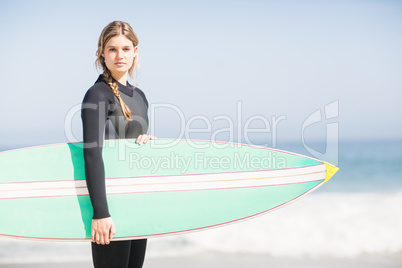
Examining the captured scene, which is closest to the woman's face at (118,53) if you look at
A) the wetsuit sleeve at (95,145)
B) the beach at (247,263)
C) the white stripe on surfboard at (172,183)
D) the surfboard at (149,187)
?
the wetsuit sleeve at (95,145)

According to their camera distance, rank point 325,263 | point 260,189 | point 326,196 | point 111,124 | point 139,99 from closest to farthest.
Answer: point 111,124 < point 139,99 < point 260,189 < point 325,263 < point 326,196

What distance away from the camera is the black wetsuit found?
4.64 feet

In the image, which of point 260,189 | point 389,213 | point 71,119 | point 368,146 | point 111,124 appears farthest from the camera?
point 368,146

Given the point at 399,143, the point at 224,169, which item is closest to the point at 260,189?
the point at 224,169

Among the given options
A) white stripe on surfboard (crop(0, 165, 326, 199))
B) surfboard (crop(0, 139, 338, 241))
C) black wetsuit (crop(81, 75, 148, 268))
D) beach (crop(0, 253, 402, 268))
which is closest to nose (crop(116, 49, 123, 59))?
black wetsuit (crop(81, 75, 148, 268))

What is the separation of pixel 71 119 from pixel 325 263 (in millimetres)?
2693

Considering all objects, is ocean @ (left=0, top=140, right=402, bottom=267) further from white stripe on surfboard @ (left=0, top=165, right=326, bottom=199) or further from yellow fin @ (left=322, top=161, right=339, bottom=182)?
yellow fin @ (left=322, top=161, right=339, bottom=182)

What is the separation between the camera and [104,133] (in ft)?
5.07

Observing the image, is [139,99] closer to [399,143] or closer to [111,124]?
[111,124]

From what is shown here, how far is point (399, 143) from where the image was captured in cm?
1257

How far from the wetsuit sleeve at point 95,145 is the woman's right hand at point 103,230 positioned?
0.02m

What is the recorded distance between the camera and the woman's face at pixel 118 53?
5.25 feet

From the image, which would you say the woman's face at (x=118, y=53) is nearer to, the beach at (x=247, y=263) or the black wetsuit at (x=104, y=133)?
the black wetsuit at (x=104, y=133)

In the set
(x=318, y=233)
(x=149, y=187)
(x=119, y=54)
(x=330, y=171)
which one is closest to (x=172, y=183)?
(x=149, y=187)
